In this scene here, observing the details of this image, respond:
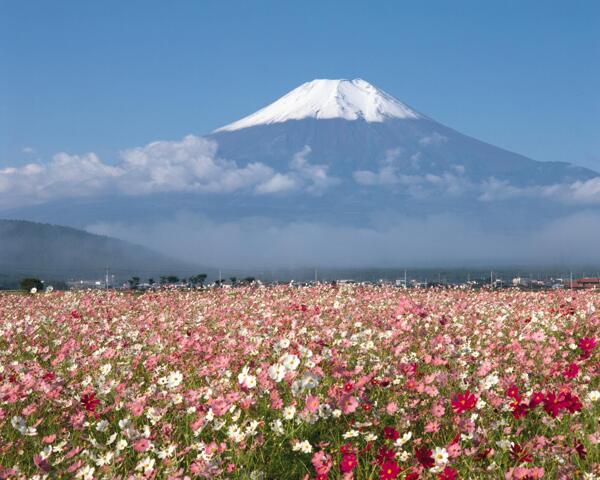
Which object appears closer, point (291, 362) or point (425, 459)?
point (425, 459)

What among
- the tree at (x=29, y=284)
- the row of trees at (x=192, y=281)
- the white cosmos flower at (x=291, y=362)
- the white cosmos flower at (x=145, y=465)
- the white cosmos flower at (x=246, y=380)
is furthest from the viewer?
the tree at (x=29, y=284)

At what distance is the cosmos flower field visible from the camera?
4.75 meters

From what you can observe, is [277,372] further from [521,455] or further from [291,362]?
[521,455]

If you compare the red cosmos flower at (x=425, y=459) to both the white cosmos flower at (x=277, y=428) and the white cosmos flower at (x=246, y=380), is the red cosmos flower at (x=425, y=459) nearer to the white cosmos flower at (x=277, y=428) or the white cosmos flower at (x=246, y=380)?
the white cosmos flower at (x=277, y=428)

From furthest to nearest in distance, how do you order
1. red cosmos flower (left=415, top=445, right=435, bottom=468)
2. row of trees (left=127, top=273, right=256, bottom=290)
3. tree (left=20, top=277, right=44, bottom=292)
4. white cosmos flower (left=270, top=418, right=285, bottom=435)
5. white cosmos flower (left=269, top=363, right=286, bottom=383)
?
tree (left=20, top=277, right=44, bottom=292)
row of trees (left=127, top=273, right=256, bottom=290)
white cosmos flower (left=269, top=363, right=286, bottom=383)
white cosmos flower (left=270, top=418, right=285, bottom=435)
red cosmos flower (left=415, top=445, right=435, bottom=468)

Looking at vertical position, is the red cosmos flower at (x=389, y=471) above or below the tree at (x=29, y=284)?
below

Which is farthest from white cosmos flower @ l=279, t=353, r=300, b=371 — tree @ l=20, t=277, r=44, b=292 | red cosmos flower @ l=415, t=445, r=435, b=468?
tree @ l=20, t=277, r=44, b=292

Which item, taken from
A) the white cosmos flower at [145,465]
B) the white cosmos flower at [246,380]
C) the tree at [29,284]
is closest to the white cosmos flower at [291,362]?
the white cosmos flower at [246,380]

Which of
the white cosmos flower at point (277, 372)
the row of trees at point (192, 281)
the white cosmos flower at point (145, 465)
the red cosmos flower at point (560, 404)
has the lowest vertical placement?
the white cosmos flower at point (145, 465)

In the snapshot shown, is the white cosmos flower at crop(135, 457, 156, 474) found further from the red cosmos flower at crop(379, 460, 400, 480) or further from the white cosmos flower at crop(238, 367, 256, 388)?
the red cosmos flower at crop(379, 460, 400, 480)

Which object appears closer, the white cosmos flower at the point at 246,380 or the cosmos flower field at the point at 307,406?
the cosmos flower field at the point at 307,406

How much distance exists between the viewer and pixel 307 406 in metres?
5.12

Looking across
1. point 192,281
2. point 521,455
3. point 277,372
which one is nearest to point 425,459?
point 521,455

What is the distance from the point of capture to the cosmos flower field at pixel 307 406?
15.6 feet
